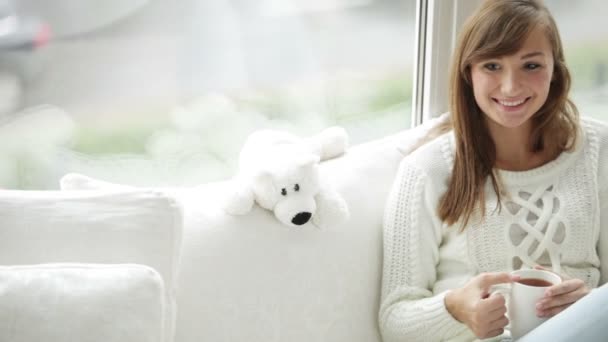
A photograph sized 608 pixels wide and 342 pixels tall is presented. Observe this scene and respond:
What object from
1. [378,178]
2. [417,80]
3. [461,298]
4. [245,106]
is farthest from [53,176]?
[417,80]

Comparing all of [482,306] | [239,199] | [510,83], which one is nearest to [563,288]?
[482,306]

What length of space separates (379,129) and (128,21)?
2.62 feet

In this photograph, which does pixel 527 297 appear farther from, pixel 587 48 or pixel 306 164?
pixel 587 48

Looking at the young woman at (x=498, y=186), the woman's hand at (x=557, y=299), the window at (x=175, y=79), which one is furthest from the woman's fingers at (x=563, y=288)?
the window at (x=175, y=79)

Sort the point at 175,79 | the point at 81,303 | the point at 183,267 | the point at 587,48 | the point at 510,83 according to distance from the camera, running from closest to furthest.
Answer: the point at 81,303
the point at 183,267
the point at 510,83
the point at 175,79
the point at 587,48

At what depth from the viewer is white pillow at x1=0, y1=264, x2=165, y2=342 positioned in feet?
3.38

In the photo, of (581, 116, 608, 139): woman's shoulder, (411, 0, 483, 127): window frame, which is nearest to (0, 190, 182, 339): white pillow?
(581, 116, 608, 139): woman's shoulder

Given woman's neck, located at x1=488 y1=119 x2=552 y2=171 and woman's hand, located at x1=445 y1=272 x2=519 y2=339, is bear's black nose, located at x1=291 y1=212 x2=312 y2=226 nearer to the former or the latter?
woman's hand, located at x1=445 y1=272 x2=519 y2=339

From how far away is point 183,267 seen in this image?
1.30 meters

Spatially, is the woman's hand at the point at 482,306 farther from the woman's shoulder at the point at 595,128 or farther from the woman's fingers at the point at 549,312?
the woman's shoulder at the point at 595,128

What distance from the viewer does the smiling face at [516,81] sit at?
1498 millimetres

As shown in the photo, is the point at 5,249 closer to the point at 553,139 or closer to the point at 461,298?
the point at 461,298

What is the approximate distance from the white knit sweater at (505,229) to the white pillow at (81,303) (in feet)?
1.85

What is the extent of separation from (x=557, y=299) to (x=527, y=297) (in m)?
0.06
